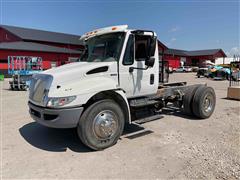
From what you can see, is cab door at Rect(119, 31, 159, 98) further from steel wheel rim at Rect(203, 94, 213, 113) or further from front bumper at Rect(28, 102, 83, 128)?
steel wheel rim at Rect(203, 94, 213, 113)

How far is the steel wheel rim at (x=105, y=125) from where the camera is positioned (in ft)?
13.0

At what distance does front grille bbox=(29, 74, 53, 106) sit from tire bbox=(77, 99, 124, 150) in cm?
87

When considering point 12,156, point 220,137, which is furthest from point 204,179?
point 12,156

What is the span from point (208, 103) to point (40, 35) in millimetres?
39224

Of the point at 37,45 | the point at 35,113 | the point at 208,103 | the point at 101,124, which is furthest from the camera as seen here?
the point at 37,45

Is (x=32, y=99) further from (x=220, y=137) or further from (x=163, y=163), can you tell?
(x=220, y=137)

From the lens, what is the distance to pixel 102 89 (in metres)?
3.93

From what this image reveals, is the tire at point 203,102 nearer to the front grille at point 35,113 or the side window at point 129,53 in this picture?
the side window at point 129,53

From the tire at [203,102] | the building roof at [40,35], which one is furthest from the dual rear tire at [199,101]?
the building roof at [40,35]

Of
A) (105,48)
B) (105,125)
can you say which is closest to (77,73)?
(105,48)

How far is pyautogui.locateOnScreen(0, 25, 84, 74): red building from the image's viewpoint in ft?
88.9

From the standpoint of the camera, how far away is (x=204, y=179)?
2.97 meters

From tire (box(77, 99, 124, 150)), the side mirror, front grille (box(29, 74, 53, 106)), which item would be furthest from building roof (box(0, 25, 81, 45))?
tire (box(77, 99, 124, 150))

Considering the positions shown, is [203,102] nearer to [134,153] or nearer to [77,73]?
[134,153]
